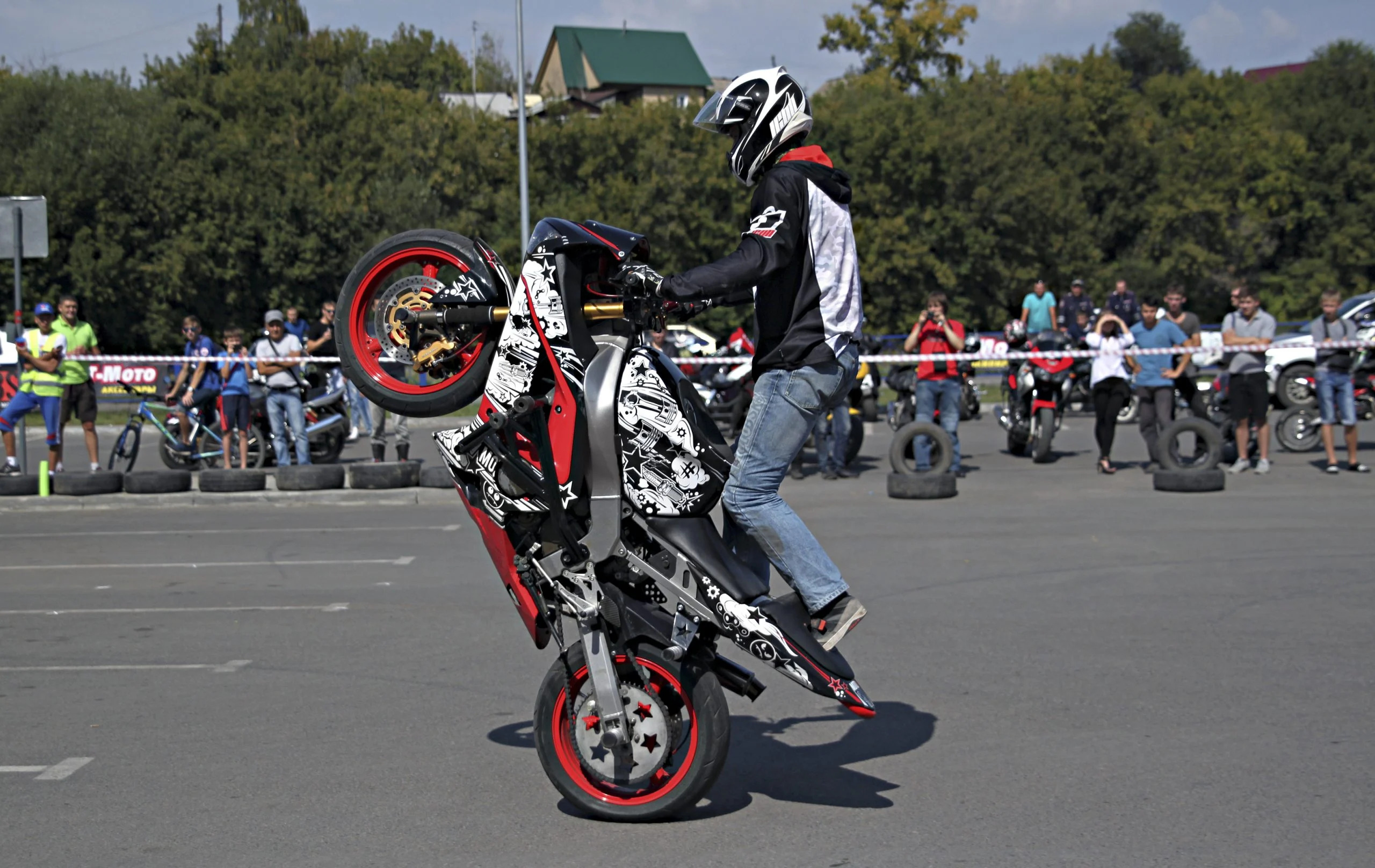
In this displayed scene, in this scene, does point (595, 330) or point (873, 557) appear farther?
point (873, 557)

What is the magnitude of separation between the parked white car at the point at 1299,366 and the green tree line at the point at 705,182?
23.5 meters

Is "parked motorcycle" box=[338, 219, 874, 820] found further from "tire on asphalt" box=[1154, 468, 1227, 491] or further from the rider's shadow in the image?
"tire on asphalt" box=[1154, 468, 1227, 491]

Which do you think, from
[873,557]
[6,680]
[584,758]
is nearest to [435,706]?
[584,758]

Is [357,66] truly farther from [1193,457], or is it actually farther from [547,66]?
[1193,457]

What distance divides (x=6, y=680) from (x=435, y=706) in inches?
90.9

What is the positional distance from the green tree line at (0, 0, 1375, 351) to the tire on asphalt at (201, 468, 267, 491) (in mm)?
29196

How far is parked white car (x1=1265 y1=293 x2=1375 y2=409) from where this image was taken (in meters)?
19.1

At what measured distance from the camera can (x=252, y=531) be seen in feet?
38.7

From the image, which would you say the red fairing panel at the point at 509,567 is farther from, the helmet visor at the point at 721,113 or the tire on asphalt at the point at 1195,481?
the tire on asphalt at the point at 1195,481

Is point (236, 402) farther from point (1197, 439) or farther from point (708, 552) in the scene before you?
point (708, 552)

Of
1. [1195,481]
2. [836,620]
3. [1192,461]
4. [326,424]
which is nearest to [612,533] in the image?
[836,620]

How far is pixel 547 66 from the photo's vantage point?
10975cm

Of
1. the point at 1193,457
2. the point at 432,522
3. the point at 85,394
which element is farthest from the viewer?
the point at 85,394

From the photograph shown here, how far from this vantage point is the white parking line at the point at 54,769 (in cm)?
499
